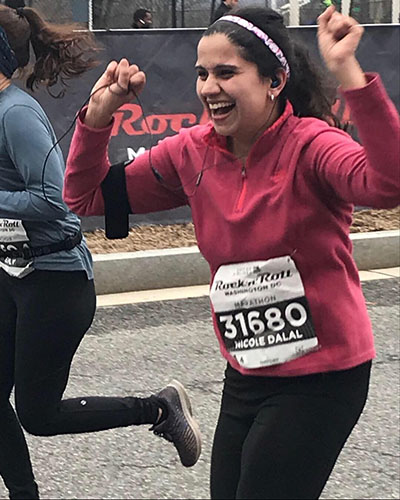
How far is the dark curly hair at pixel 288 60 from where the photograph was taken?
2.63m

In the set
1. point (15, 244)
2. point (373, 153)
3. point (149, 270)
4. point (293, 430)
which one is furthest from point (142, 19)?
point (373, 153)

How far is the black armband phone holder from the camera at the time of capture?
292 cm

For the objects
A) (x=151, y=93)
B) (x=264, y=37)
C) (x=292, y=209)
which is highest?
(x=264, y=37)

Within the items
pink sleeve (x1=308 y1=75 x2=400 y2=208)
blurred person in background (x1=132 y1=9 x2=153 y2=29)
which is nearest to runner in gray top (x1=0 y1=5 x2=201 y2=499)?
pink sleeve (x1=308 y1=75 x2=400 y2=208)

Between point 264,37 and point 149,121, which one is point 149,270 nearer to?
point 149,121

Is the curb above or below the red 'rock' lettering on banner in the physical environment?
below

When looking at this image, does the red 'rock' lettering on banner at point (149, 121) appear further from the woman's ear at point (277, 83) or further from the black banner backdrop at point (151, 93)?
the woman's ear at point (277, 83)

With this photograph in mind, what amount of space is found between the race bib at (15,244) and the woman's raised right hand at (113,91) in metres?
0.89

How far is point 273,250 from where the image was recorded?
→ 261cm

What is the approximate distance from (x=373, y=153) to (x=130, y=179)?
0.86m

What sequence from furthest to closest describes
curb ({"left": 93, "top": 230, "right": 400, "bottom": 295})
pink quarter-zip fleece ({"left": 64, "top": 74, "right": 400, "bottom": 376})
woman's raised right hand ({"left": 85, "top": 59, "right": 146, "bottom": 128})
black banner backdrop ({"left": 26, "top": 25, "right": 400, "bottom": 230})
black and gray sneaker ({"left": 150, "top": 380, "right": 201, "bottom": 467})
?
black banner backdrop ({"left": 26, "top": 25, "right": 400, "bottom": 230}) → curb ({"left": 93, "top": 230, "right": 400, "bottom": 295}) → black and gray sneaker ({"left": 150, "top": 380, "right": 201, "bottom": 467}) → woman's raised right hand ({"left": 85, "top": 59, "right": 146, "bottom": 128}) → pink quarter-zip fleece ({"left": 64, "top": 74, "right": 400, "bottom": 376})

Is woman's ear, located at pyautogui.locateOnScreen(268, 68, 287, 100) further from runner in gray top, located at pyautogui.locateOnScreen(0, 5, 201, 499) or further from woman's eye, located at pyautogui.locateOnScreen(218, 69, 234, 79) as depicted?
runner in gray top, located at pyautogui.locateOnScreen(0, 5, 201, 499)

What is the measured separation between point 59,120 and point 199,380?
3903mm

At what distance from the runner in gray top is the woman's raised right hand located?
668mm
